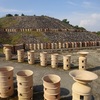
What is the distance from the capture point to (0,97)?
13.9 meters

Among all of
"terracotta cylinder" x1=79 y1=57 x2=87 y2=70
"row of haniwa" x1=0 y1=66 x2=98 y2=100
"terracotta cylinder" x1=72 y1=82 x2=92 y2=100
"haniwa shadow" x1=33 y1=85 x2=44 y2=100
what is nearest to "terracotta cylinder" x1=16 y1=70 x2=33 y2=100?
"row of haniwa" x1=0 y1=66 x2=98 y2=100

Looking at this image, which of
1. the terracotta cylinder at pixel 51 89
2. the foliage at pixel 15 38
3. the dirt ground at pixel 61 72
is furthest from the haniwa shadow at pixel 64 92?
the foliage at pixel 15 38

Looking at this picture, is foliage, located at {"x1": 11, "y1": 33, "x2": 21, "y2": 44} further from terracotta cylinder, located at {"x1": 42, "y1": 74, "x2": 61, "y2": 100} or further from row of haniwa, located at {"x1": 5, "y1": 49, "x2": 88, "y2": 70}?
terracotta cylinder, located at {"x1": 42, "y1": 74, "x2": 61, "y2": 100}

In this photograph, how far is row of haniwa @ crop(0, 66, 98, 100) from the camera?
11.0 metres

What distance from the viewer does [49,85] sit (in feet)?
39.8

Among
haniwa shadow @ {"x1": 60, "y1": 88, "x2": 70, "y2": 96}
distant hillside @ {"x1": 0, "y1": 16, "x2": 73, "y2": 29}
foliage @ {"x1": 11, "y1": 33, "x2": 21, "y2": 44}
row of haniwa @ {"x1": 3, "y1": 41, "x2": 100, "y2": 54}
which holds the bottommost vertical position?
haniwa shadow @ {"x1": 60, "y1": 88, "x2": 70, "y2": 96}

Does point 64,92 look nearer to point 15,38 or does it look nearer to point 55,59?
point 55,59

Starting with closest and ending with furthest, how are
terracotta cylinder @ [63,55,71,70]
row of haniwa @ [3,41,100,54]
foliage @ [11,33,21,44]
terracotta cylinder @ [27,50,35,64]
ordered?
terracotta cylinder @ [63,55,71,70] → terracotta cylinder @ [27,50,35,64] → row of haniwa @ [3,41,100,54] → foliage @ [11,33,21,44]

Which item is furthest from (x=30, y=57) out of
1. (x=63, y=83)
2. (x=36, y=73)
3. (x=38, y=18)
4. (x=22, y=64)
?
(x=38, y=18)

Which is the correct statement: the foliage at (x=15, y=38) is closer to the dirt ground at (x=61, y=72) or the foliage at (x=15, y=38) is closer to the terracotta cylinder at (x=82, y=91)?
the dirt ground at (x=61, y=72)

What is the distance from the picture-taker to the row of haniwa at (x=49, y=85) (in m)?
11.0

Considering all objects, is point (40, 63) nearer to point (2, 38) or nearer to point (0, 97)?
point (0, 97)

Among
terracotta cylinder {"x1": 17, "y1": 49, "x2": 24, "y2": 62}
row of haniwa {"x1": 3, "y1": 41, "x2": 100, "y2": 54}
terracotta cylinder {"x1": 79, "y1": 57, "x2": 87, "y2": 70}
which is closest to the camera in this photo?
terracotta cylinder {"x1": 79, "y1": 57, "x2": 87, "y2": 70}

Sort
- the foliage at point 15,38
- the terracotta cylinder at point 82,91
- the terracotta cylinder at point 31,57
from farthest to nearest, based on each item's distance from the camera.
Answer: the foliage at point 15,38 < the terracotta cylinder at point 31,57 < the terracotta cylinder at point 82,91
